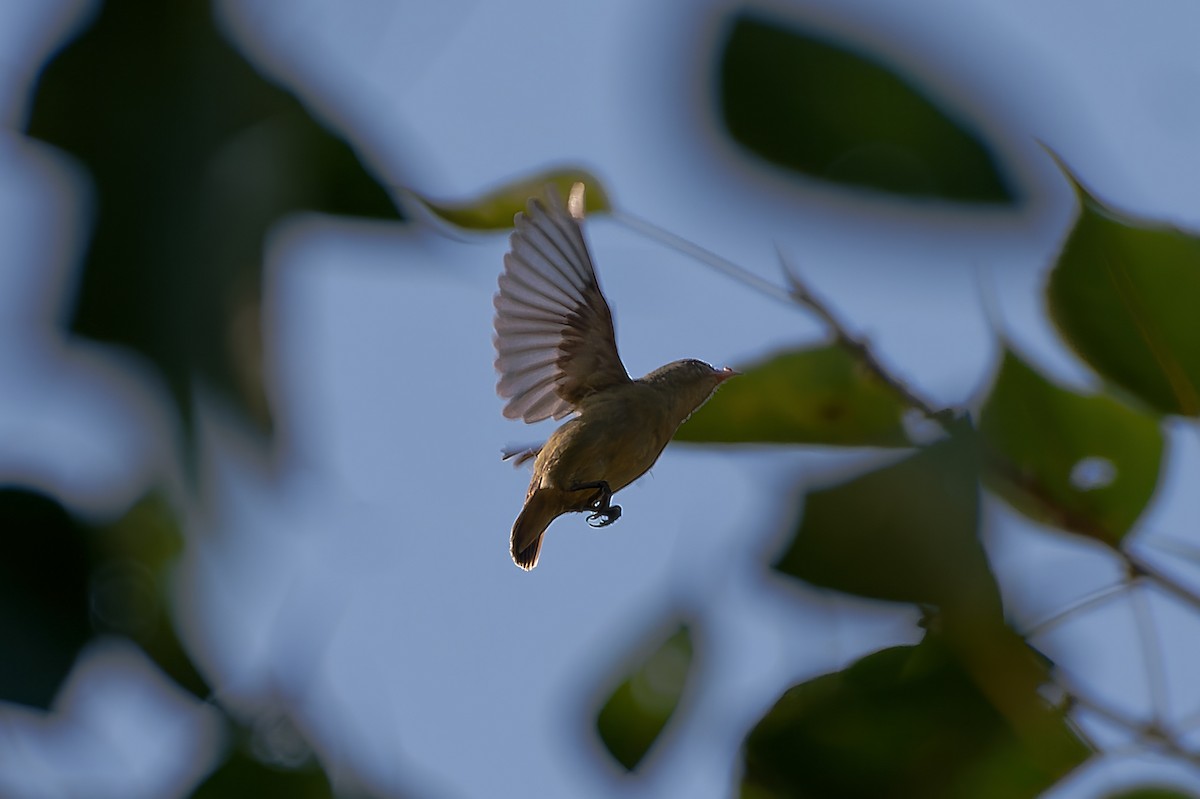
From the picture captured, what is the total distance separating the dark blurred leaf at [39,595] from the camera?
1.86ft

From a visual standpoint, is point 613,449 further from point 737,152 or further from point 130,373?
point 130,373

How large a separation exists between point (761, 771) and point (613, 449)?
2.98 feet

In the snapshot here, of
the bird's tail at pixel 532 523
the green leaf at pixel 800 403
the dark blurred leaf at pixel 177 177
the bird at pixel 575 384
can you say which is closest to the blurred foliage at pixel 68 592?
the dark blurred leaf at pixel 177 177

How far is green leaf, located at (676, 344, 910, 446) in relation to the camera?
1148mm

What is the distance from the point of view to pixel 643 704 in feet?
4.27

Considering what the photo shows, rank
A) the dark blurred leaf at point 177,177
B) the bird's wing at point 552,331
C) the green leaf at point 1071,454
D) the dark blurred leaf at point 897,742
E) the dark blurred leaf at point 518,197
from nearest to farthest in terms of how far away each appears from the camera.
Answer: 1. the dark blurred leaf at point 177,177
2. the dark blurred leaf at point 897,742
3. the green leaf at point 1071,454
4. the dark blurred leaf at point 518,197
5. the bird's wing at point 552,331

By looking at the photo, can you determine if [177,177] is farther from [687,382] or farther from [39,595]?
[687,382]

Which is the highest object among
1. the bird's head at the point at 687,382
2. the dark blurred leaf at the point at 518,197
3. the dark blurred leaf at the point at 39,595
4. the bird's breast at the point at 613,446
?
the dark blurred leaf at the point at 39,595

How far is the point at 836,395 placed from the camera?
3.92ft

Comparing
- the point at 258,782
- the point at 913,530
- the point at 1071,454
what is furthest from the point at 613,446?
the point at 913,530

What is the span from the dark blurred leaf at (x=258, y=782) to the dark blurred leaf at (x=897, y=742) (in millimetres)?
345

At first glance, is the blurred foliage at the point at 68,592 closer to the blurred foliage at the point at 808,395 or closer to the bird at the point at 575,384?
the blurred foliage at the point at 808,395

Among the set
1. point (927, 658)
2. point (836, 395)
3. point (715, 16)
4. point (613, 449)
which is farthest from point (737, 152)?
point (613, 449)

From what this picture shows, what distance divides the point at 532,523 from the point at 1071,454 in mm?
922
